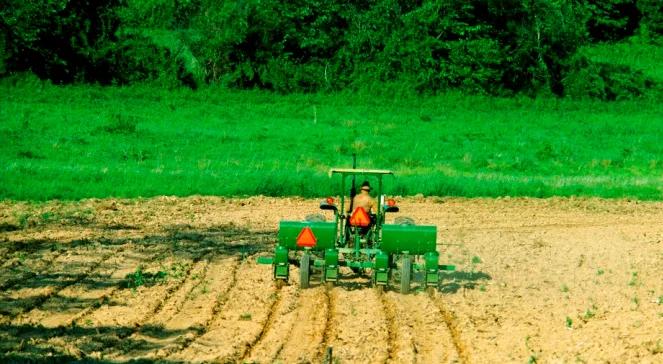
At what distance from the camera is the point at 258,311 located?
1234 centimetres

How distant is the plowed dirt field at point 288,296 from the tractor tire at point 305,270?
189 millimetres

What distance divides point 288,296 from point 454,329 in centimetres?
238

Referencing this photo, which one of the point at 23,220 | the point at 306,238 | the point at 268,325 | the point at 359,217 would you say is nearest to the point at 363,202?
the point at 359,217

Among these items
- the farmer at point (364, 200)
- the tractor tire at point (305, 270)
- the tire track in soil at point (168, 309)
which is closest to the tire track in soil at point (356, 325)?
the tractor tire at point (305, 270)

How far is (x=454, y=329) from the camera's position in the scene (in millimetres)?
11742

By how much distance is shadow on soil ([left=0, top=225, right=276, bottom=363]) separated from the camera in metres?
10.3

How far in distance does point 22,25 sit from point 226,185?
20.1 metres

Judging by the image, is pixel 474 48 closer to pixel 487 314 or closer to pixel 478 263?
pixel 478 263

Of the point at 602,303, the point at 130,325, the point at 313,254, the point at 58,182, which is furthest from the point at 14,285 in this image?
the point at 58,182

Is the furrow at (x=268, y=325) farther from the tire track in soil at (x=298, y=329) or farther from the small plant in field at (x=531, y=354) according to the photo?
the small plant in field at (x=531, y=354)

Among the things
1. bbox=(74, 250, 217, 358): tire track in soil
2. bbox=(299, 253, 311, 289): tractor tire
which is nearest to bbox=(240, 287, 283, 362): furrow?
bbox=(299, 253, 311, 289): tractor tire

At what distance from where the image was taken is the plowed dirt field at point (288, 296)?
10656 mm

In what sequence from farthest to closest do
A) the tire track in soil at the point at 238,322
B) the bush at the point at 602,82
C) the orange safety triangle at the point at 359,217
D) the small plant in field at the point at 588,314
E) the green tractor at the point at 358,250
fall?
the bush at the point at 602,82, the orange safety triangle at the point at 359,217, the green tractor at the point at 358,250, the small plant in field at the point at 588,314, the tire track in soil at the point at 238,322

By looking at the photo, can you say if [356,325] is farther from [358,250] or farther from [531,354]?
[358,250]
